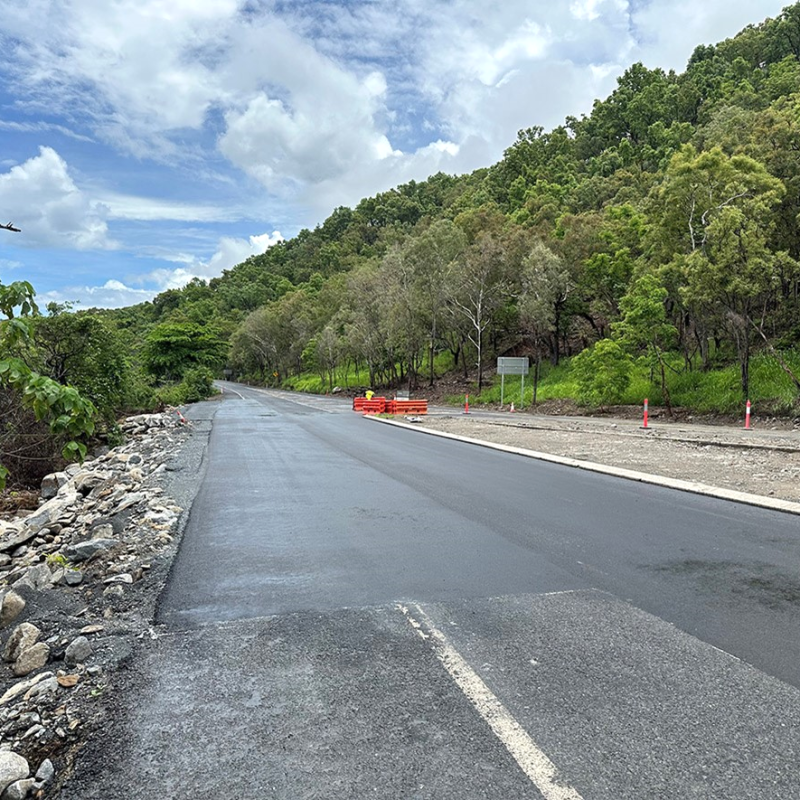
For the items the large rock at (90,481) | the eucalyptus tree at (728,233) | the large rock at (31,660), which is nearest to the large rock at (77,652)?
the large rock at (31,660)

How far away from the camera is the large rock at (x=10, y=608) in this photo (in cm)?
465

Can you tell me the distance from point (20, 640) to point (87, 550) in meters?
2.42

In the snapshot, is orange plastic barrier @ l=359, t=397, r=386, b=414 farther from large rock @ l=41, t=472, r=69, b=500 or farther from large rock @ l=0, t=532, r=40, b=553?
large rock @ l=0, t=532, r=40, b=553

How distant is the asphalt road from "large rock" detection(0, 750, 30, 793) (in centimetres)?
28

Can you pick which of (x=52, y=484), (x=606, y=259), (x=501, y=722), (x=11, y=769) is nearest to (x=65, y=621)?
(x=11, y=769)

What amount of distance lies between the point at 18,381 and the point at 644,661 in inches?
155

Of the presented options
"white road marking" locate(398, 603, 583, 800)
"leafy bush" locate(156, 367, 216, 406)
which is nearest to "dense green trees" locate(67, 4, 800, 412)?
"leafy bush" locate(156, 367, 216, 406)

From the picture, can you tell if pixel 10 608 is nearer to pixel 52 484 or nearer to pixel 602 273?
pixel 52 484

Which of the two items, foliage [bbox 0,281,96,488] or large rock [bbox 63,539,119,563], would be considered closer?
foliage [bbox 0,281,96,488]

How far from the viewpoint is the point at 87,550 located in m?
6.47

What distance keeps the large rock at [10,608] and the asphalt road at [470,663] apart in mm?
1122

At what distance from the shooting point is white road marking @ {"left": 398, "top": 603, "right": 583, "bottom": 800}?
2.62 metres

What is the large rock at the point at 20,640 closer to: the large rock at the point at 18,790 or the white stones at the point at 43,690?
the white stones at the point at 43,690

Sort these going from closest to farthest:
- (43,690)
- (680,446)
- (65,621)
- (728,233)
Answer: (43,690), (65,621), (680,446), (728,233)
